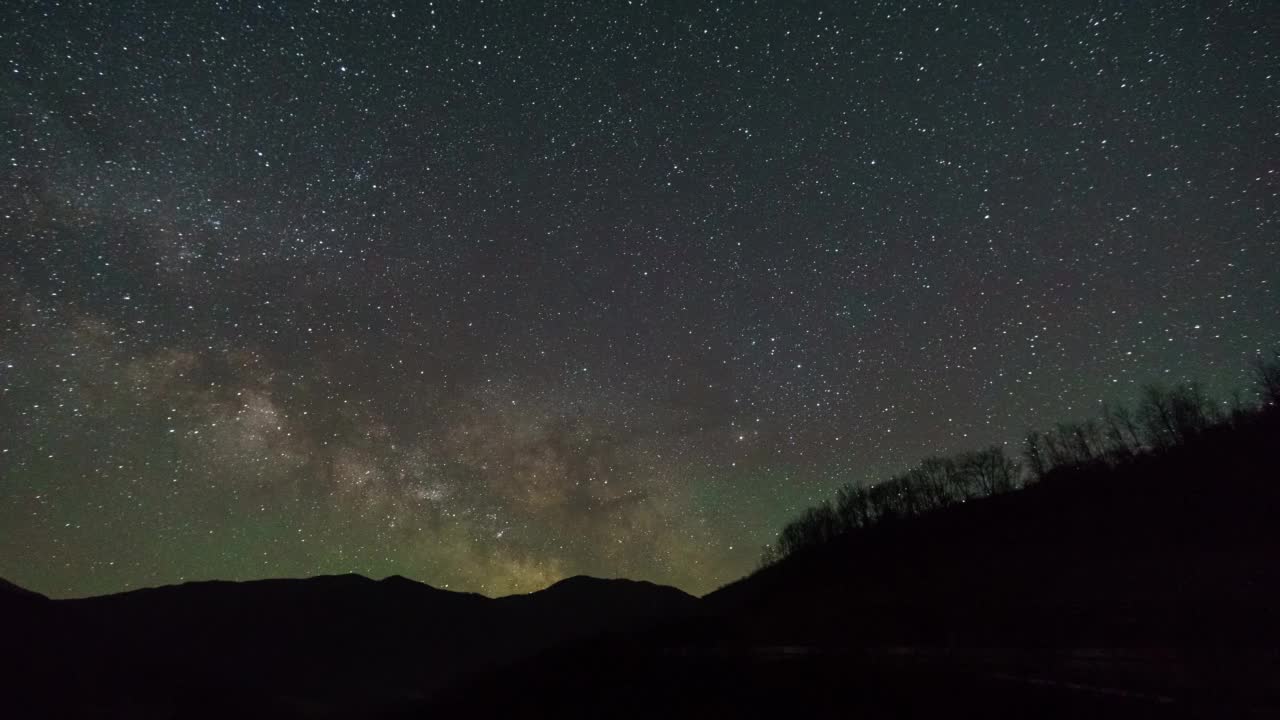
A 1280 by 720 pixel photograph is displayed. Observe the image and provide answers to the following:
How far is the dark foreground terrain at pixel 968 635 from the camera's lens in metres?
13.5

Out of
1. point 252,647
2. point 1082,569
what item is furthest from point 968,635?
point 252,647

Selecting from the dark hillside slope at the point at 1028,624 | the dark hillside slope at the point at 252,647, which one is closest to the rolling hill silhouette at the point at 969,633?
the dark hillside slope at the point at 1028,624

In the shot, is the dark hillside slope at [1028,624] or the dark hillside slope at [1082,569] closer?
the dark hillside slope at [1028,624]

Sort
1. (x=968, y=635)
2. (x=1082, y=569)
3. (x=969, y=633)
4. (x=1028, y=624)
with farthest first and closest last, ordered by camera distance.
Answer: (x=1082, y=569) → (x=969, y=633) → (x=1028, y=624) → (x=968, y=635)

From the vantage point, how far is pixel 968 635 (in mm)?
24312

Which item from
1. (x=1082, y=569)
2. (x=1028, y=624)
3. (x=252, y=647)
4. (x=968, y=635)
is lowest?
(x=968, y=635)

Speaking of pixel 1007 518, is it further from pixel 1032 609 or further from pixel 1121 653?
pixel 1121 653

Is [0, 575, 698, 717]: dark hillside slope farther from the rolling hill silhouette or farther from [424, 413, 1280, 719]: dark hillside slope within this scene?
[424, 413, 1280, 719]: dark hillside slope

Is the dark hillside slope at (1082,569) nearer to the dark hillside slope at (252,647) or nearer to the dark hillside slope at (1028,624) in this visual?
the dark hillside slope at (1028,624)

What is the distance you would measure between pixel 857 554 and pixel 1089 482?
28.2 metres

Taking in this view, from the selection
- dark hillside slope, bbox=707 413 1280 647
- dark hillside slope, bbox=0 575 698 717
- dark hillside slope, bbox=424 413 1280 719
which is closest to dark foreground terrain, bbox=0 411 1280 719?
dark hillside slope, bbox=424 413 1280 719

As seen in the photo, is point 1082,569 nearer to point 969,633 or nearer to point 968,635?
Result: point 969,633

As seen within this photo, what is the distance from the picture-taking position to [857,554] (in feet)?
252

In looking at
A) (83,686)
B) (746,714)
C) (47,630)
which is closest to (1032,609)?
(746,714)
